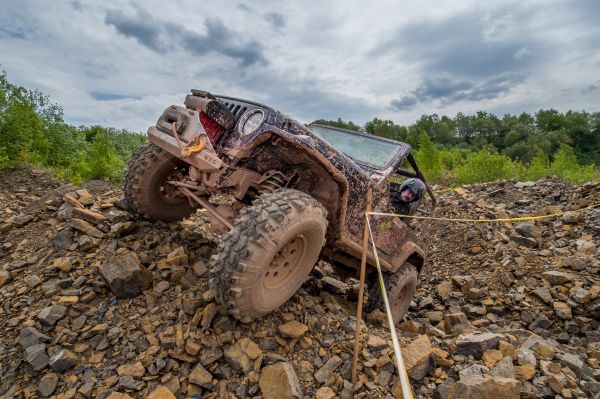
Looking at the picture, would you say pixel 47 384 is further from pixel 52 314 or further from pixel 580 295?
pixel 580 295

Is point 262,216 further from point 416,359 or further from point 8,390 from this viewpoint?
point 8,390

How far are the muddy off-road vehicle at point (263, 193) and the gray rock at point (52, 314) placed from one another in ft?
3.92

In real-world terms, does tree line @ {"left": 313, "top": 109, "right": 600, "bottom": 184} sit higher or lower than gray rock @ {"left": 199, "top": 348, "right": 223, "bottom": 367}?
higher

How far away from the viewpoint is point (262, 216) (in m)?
2.30

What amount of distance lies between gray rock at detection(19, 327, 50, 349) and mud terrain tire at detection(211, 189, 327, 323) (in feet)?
4.39

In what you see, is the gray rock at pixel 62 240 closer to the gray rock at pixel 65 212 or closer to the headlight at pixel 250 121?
the gray rock at pixel 65 212

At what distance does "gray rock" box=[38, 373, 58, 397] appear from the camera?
2.21 meters

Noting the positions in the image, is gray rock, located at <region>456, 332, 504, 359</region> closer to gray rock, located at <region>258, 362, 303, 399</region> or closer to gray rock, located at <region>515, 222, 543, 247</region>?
gray rock, located at <region>258, 362, 303, 399</region>

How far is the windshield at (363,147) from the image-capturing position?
3.80 m

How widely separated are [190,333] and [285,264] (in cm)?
87

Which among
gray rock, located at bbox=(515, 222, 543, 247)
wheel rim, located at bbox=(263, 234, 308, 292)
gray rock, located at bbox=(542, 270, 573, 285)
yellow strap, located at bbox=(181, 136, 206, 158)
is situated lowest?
gray rock, located at bbox=(542, 270, 573, 285)

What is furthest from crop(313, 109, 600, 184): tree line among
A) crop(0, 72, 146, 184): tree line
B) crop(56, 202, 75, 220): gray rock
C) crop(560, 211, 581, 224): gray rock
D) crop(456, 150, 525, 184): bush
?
crop(56, 202, 75, 220): gray rock

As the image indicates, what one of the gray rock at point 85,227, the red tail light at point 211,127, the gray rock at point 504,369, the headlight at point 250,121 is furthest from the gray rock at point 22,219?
the gray rock at point 504,369

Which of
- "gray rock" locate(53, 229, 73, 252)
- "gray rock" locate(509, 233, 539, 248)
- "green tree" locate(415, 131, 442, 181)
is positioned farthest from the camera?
"green tree" locate(415, 131, 442, 181)
